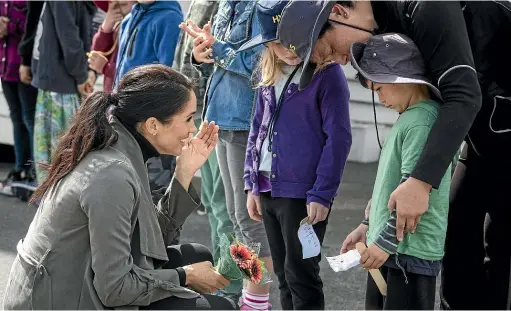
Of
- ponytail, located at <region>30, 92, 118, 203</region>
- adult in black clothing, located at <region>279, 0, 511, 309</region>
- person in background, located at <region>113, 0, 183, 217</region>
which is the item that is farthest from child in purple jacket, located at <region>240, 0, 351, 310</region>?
person in background, located at <region>113, 0, 183, 217</region>

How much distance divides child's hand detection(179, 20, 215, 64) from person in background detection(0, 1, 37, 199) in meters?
2.61

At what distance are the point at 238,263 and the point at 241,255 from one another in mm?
40

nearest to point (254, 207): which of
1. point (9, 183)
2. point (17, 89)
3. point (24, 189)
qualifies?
point (24, 189)

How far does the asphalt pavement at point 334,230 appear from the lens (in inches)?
169

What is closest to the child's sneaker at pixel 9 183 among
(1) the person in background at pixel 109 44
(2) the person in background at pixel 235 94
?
(1) the person in background at pixel 109 44

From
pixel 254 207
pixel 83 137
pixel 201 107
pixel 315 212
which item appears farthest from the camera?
pixel 201 107

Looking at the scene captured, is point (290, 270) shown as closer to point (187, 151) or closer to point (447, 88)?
point (187, 151)

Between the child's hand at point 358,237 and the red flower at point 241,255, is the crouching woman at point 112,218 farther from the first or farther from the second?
the child's hand at point 358,237

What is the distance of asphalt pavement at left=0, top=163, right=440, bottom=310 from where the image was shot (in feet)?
14.1

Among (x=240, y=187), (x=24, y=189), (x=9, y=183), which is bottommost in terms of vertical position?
(x=9, y=183)

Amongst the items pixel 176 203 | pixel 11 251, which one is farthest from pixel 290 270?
pixel 11 251

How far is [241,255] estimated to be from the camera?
9.75 ft

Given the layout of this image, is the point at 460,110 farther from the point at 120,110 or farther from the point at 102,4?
the point at 102,4

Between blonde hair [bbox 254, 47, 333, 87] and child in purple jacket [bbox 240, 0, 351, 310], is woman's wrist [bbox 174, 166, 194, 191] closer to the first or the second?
child in purple jacket [bbox 240, 0, 351, 310]
